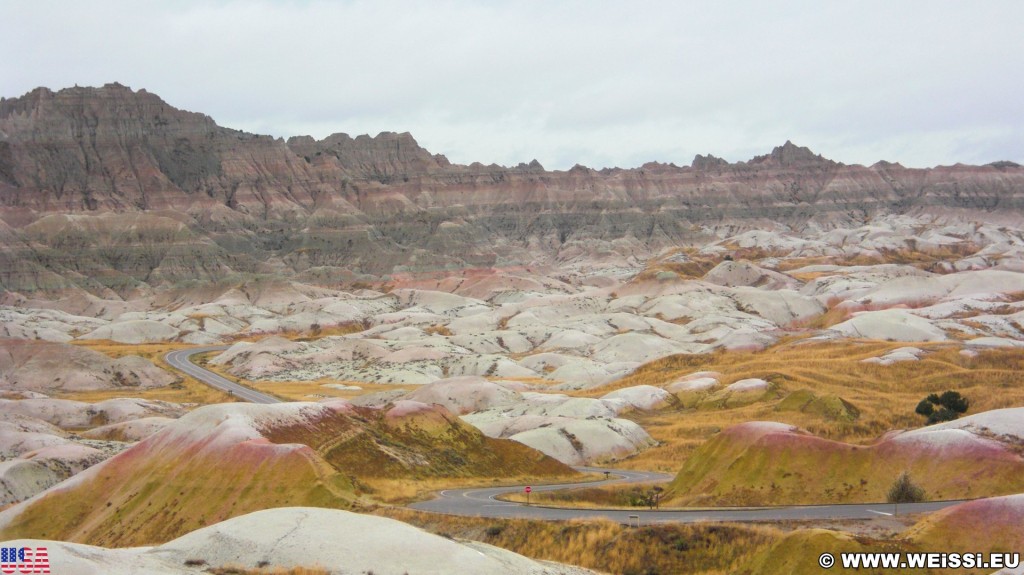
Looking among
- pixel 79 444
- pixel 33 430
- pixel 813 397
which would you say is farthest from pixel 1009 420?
pixel 33 430

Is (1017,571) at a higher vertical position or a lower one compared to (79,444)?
higher

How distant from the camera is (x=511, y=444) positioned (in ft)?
194

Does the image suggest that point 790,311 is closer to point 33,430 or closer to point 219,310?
point 219,310

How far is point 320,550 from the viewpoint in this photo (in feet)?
78.1

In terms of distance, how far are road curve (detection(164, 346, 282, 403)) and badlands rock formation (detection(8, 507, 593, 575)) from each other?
73.2 metres

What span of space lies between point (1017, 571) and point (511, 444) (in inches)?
1649

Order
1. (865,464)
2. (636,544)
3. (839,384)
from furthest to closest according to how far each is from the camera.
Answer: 1. (839,384)
2. (865,464)
3. (636,544)

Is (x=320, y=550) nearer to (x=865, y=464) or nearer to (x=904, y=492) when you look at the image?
(x=904, y=492)

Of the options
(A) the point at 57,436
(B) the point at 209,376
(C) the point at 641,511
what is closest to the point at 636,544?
(C) the point at 641,511

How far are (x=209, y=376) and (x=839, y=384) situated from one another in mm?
74916

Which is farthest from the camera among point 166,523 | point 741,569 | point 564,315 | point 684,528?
point 564,315

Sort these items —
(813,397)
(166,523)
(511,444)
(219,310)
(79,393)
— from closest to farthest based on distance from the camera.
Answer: (166,523) < (511,444) < (813,397) < (79,393) < (219,310)

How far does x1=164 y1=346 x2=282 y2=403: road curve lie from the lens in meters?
101

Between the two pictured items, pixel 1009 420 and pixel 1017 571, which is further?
pixel 1009 420
